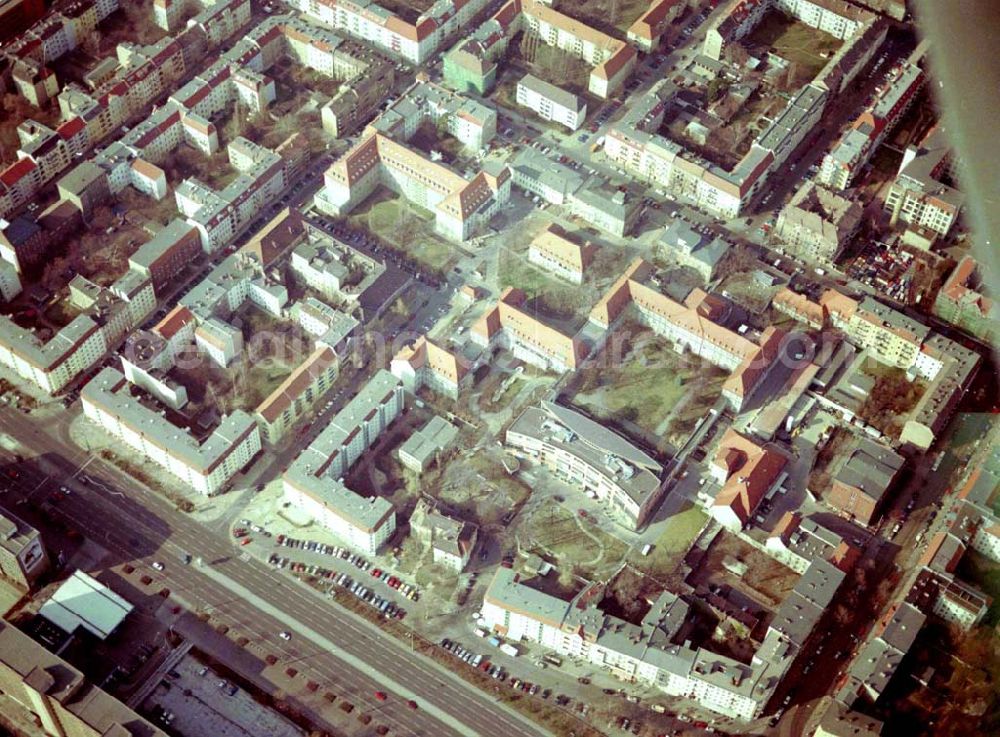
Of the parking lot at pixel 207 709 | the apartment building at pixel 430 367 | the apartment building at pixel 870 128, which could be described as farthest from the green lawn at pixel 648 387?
the parking lot at pixel 207 709

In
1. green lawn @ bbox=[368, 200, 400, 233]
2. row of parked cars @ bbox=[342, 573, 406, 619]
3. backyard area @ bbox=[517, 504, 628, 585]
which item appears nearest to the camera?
row of parked cars @ bbox=[342, 573, 406, 619]

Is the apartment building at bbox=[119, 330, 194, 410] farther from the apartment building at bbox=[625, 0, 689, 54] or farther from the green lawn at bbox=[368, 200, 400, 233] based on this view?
the apartment building at bbox=[625, 0, 689, 54]

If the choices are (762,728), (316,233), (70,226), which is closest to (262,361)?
(316,233)

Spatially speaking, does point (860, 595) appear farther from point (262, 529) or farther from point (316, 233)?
point (316, 233)

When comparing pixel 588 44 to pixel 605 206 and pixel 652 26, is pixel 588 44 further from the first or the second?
pixel 605 206

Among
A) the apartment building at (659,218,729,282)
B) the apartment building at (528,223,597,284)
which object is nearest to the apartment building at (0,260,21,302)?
the apartment building at (528,223,597,284)

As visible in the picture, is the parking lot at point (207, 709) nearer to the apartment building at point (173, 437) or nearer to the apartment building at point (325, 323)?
the apartment building at point (173, 437)

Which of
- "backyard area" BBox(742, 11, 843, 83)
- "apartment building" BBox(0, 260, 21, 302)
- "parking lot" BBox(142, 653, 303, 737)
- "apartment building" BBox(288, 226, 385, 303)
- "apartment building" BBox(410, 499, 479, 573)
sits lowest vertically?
"parking lot" BBox(142, 653, 303, 737)
